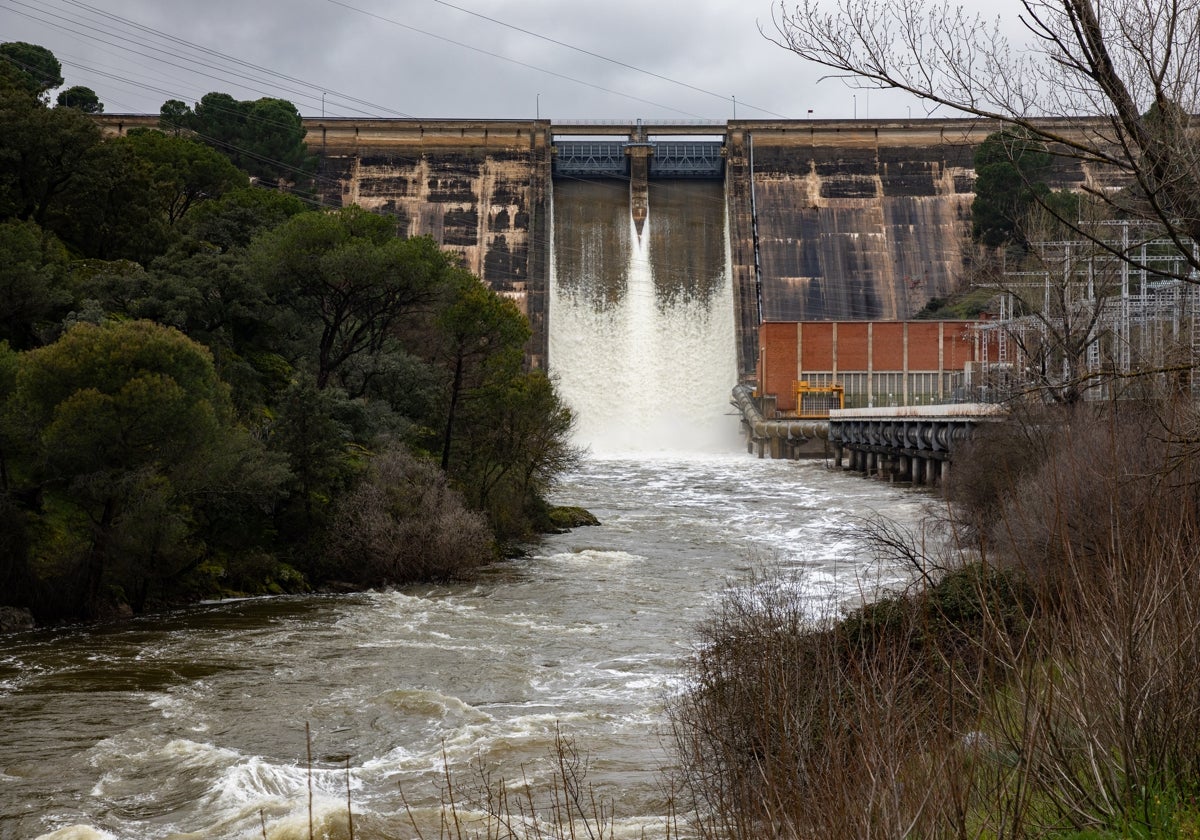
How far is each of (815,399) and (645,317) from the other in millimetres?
10688

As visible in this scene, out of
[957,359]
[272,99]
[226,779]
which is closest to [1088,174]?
[957,359]

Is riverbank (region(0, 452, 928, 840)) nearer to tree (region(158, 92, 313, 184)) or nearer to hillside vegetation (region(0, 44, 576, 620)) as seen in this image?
hillside vegetation (region(0, 44, 576, 620))

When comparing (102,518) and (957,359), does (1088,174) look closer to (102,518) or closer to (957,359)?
(957,359)

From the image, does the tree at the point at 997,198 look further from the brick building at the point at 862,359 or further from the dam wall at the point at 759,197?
the brick building at the point at 862,359

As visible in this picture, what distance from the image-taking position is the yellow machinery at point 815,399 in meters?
54.4

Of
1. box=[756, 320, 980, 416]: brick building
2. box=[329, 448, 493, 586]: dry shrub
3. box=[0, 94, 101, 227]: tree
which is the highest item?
box=[0, 94, 101, 227]: tree

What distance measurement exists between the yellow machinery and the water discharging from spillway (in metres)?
4.55

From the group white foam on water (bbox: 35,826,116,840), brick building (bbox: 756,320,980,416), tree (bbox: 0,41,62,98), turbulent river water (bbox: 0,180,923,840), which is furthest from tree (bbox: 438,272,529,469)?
tree (bbox: 0,41,62,98)

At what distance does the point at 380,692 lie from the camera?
12820 millimetres

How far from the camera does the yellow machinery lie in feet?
178

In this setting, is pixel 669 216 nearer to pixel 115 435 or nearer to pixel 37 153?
pixel 37 153

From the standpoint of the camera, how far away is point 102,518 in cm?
1716

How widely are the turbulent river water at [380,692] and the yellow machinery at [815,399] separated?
26202 millimetres

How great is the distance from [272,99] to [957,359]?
3733cm
